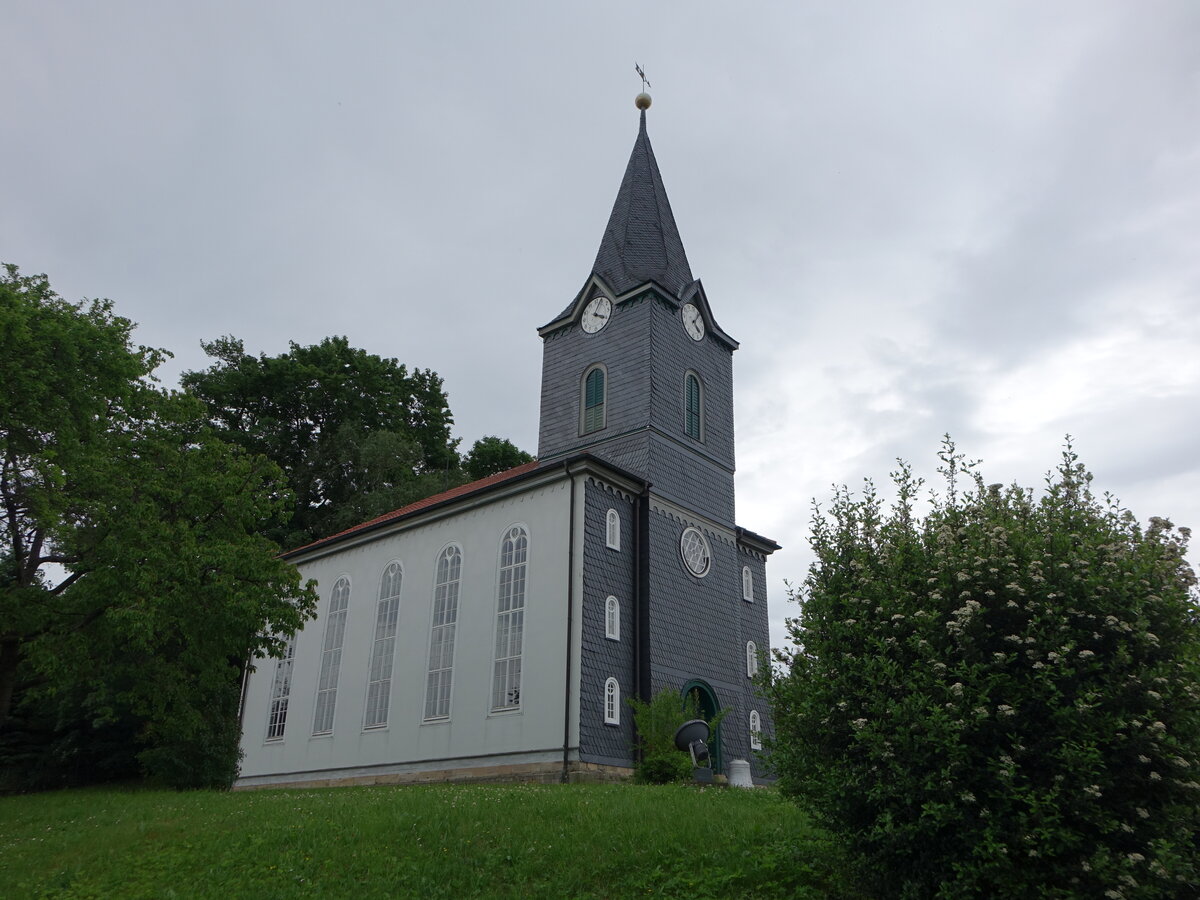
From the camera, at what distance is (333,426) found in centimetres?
4747

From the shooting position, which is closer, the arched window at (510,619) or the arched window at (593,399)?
the arched window at (510,619)

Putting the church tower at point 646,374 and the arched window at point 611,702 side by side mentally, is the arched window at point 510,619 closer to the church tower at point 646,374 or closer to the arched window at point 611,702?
the arched window at point 611,702

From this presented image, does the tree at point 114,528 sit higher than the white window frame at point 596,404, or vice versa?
the white window frame at point 596,404

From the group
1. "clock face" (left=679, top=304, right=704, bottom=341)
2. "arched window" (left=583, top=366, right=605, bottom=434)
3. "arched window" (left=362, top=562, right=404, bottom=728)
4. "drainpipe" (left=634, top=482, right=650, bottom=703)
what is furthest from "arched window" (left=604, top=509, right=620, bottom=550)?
"clock face" (left=679, top=304, right=704, bottom=341)

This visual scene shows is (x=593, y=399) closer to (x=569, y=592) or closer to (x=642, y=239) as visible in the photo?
(x=642, y=239)

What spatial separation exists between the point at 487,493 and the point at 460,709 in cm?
521

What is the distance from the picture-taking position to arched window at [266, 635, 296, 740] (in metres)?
27.6

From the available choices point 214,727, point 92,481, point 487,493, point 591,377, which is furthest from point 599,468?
point 214,727

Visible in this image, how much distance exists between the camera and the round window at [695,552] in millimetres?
24641

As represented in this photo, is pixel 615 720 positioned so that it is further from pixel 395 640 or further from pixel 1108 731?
pixel 1108 731

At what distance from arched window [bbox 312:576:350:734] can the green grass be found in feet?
37.3

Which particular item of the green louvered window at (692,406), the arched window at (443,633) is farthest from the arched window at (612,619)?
the green louvered window at (692,406)

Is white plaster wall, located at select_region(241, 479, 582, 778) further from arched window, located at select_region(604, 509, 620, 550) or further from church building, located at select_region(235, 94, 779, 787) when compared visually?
arched window, located at select_region(604, 509, 620, 550)

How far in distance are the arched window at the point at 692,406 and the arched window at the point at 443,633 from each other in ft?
23.7
